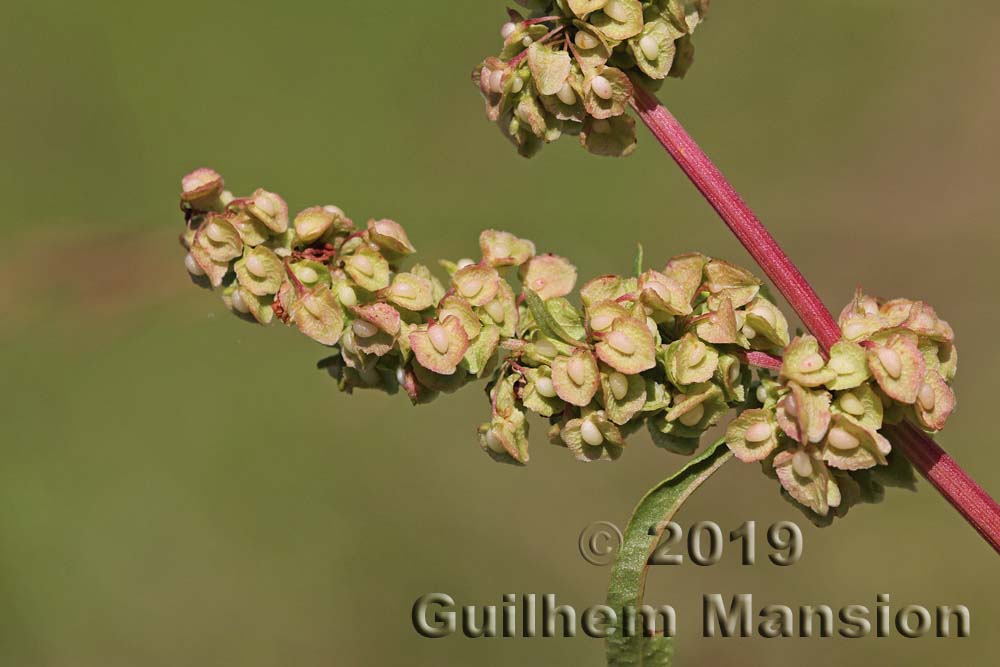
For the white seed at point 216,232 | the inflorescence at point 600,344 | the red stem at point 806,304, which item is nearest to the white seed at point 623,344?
the inflorescence at point 600,344

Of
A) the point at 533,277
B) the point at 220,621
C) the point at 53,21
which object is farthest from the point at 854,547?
the point at 53,21

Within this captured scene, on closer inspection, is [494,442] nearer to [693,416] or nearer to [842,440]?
[693,416]

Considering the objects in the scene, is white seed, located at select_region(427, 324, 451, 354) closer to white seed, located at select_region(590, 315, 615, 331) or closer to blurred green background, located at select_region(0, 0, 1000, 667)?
white seed, located at select_region(590, 315, 615, 331)

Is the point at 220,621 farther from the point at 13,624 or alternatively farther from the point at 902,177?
the point at 902,177

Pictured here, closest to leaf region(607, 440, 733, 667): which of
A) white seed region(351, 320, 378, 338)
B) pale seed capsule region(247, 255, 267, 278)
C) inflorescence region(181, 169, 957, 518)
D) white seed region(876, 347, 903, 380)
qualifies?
inflorescence region(181, 169, 957, 518)

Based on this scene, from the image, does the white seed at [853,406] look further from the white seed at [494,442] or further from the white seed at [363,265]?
the white seed at [363,265]
